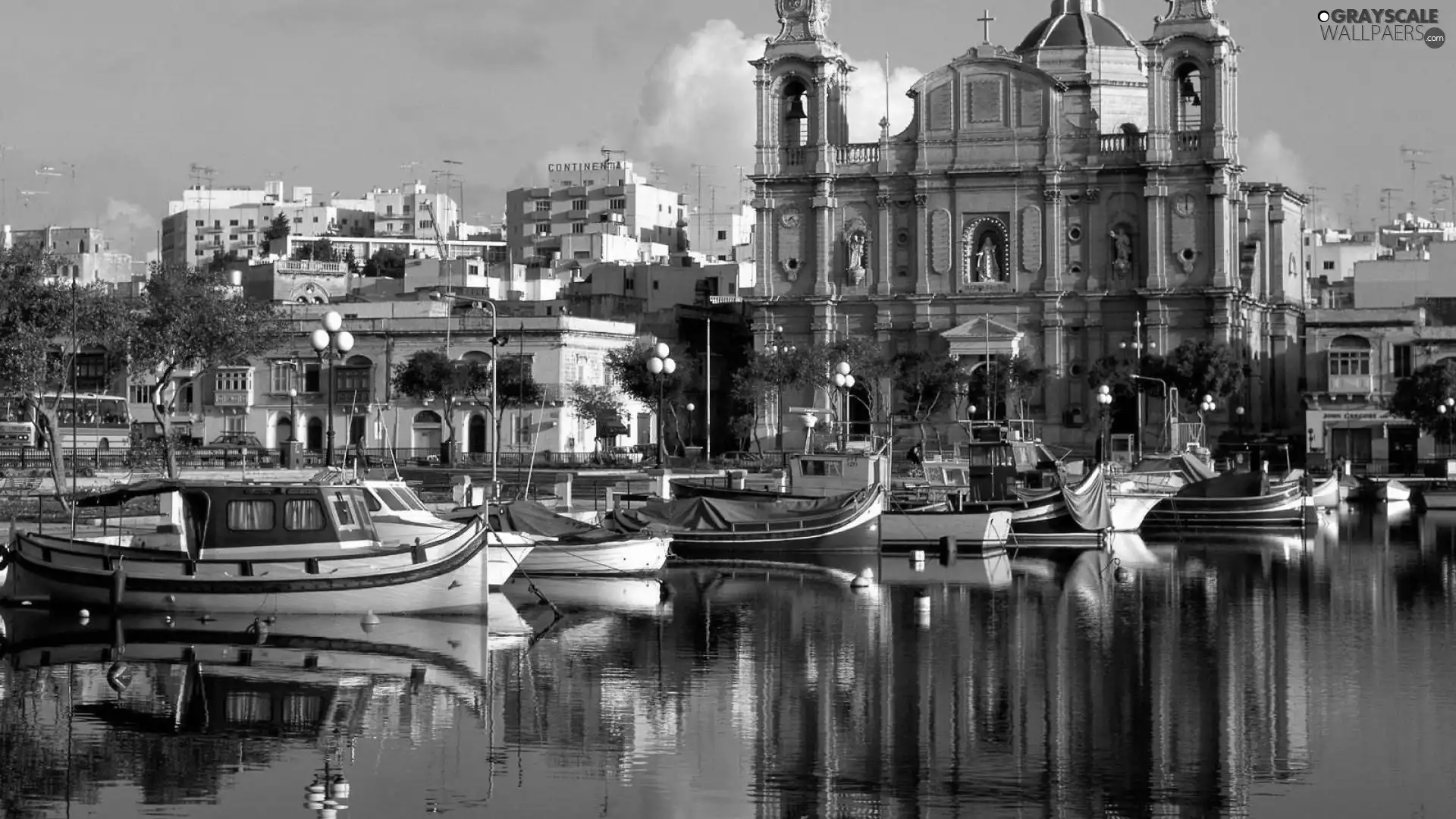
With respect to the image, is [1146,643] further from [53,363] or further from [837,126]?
[837,126]

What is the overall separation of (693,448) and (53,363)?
38.7 m

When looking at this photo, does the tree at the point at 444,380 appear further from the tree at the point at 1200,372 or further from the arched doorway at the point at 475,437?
the tree at the point at 1200,372

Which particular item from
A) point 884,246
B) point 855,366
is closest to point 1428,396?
point 884,246

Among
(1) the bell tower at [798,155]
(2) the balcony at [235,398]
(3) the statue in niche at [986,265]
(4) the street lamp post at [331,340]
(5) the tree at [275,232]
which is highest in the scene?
(5) the tree at [275,232]

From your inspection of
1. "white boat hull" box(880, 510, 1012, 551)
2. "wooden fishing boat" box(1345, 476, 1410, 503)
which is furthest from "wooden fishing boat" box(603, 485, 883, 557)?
"wooden fishing boat" box(1345, 476, 1410, 503)

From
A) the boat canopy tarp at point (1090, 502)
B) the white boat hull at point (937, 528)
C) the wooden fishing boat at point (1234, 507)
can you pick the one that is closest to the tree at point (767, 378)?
the wooden fishing boat at point (1234, 507)

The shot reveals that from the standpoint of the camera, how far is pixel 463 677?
2942cm

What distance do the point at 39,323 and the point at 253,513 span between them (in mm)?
24762

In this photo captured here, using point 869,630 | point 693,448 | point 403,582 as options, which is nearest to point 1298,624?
point 869,630

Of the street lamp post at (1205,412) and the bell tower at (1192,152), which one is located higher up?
the bell tower at (1192,152)

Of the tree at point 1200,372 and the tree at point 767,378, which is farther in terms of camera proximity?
the tree at point 767,378

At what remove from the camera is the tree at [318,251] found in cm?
15775

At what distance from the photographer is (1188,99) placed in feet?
333

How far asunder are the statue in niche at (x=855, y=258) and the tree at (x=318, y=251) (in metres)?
62.3
